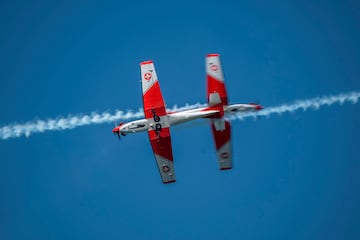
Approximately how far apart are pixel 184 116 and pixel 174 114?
555mm

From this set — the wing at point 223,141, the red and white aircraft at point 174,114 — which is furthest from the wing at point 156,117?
the wing at point 223,141

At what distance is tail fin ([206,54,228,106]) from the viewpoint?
1518 inches

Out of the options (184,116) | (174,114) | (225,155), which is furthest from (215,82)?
(225,155)

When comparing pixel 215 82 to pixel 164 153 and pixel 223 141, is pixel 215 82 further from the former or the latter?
pixel 164 153

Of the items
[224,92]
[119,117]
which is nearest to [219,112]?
[224,92]

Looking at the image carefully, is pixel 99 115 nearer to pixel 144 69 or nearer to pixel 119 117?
pixel 119 117

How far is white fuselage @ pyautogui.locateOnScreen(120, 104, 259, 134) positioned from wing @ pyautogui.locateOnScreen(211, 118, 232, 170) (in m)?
0.61

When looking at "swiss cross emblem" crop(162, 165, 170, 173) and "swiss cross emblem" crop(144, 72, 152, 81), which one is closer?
"swiss cross emblem" crop(144, 72, 152, 81)

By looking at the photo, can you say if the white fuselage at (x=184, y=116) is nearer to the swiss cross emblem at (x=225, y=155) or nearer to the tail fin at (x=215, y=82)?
the tail fin at (x=215, y=82)

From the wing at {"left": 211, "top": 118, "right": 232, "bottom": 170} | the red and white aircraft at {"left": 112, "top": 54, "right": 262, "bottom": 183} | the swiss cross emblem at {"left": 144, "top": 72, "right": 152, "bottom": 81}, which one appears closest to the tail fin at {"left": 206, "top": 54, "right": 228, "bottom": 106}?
the red and white aircraft at {"left": 112, "top": 54, "right": 262, "bottom": 183}

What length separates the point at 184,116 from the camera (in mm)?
39062

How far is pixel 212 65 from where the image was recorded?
38719mm

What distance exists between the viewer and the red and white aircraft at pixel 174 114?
3869 centimetres

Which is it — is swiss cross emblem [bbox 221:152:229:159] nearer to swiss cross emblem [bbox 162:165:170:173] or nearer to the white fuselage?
the white fuselage
